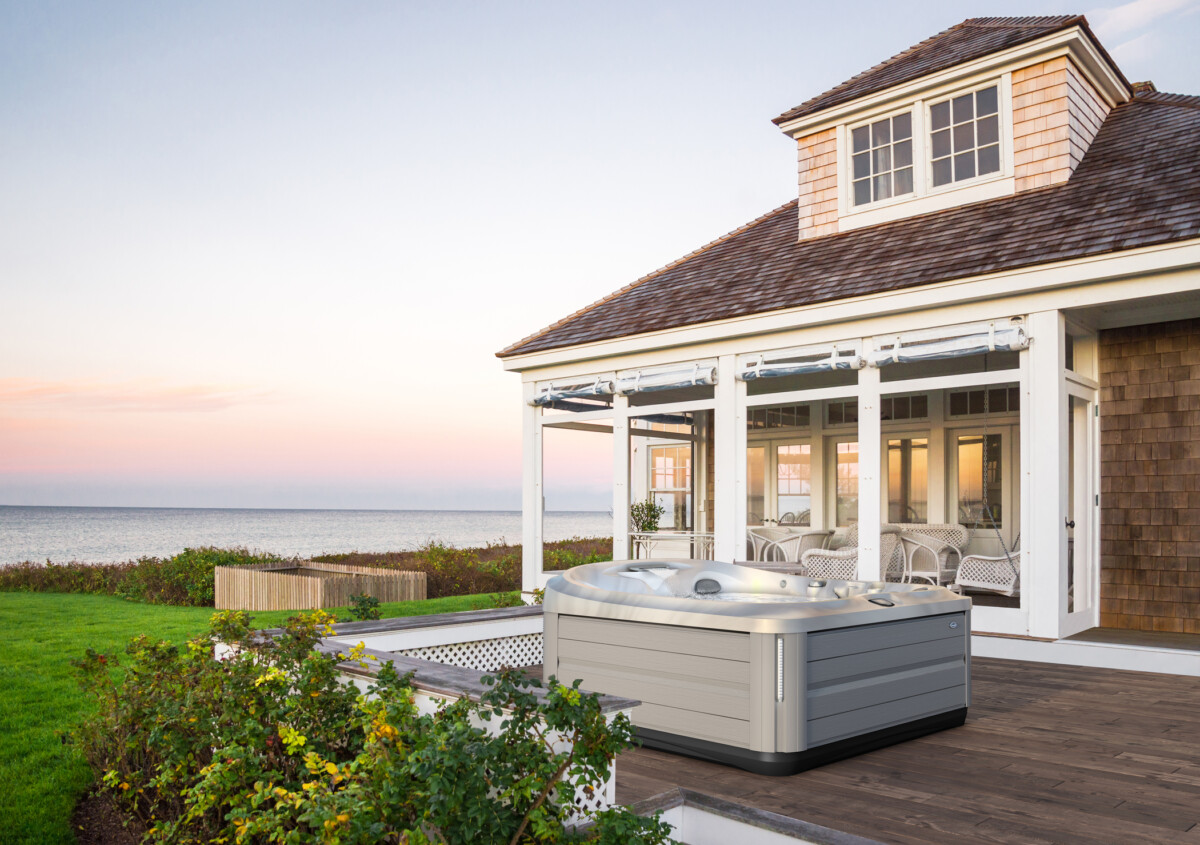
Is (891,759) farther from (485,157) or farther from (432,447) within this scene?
(432,447)

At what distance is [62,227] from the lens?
574 inches

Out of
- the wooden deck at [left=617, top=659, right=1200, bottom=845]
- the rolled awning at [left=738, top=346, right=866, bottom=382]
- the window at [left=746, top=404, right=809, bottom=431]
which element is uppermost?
the rolled awning at [left=738, top=346, right=866, bottom=382]

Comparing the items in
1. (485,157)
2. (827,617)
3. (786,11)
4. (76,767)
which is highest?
(786,11)

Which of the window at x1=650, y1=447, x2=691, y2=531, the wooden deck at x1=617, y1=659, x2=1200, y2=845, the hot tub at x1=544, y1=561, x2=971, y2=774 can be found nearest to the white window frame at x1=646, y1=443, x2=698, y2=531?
the window at x1=650, y1=447, x2=691, y2=531

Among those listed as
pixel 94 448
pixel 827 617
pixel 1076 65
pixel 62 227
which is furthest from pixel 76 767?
pixel 94 448

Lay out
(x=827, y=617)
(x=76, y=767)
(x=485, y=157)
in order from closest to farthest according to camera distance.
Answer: (x=827, y=617) < (x=76, y=767) < (x=485, y=157)

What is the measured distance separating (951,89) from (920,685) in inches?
233

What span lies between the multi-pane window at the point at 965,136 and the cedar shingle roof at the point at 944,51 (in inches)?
13.8

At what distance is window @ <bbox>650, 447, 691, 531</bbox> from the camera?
12547 millimetres

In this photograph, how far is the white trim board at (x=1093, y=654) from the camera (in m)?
5.80

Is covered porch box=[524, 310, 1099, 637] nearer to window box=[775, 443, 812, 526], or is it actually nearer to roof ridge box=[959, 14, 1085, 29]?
window box=[775, 443, 812, 526]

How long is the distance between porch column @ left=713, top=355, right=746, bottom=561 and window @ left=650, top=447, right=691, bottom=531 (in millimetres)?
4247

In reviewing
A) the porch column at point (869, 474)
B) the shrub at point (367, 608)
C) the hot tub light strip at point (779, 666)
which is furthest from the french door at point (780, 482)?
the hot tub light strip at point (779, 666)

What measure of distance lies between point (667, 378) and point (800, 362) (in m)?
1.43
